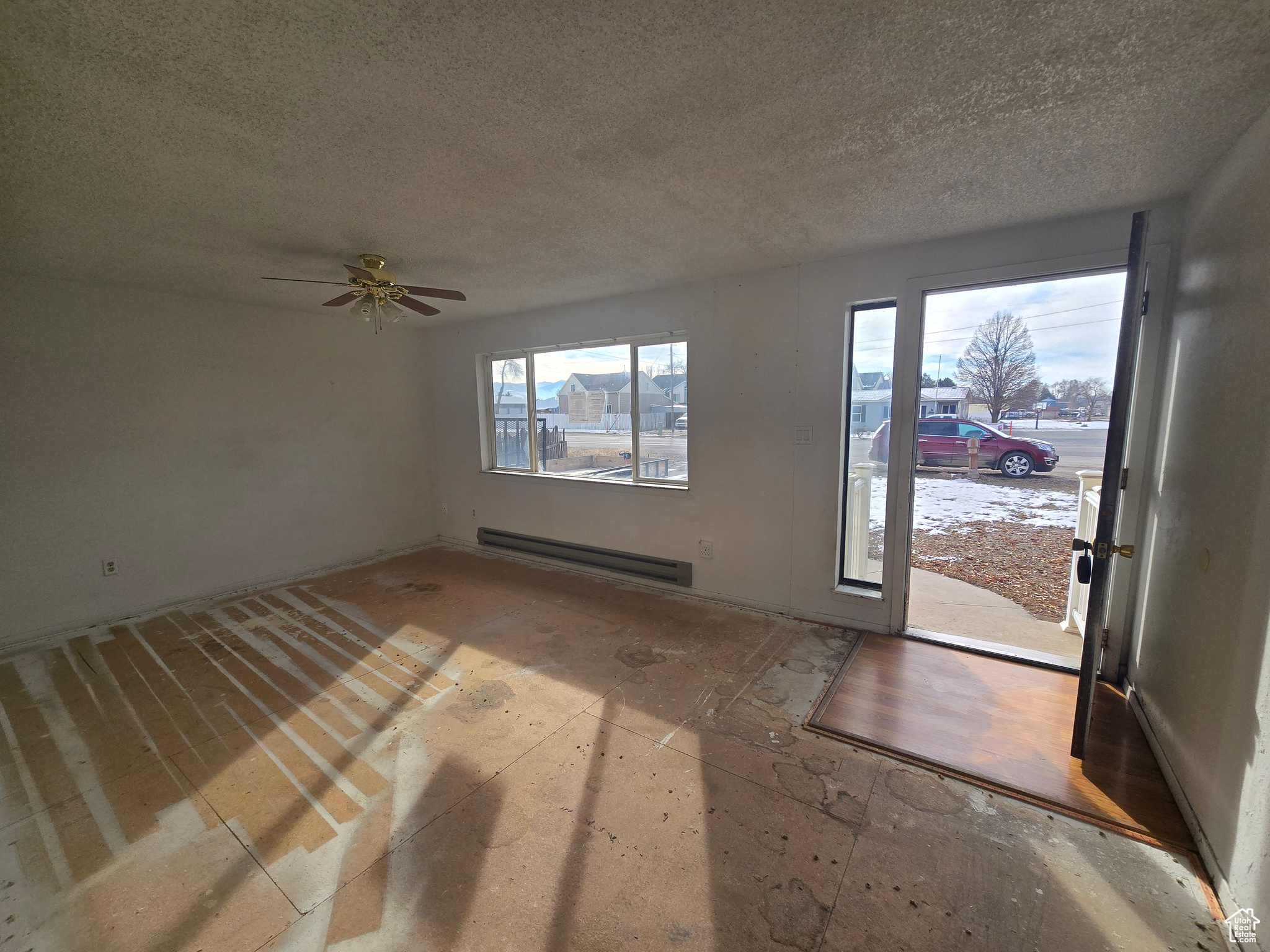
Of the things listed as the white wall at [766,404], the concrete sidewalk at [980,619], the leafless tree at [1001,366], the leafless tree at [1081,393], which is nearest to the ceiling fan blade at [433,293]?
the white wall at [766,404]

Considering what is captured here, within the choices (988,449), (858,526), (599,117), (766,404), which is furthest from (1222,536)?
(988,449)

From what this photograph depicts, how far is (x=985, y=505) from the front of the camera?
6277mm

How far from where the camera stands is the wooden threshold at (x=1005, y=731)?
1710 millimetres

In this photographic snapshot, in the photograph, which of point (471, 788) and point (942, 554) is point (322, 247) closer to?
point (471, 788)

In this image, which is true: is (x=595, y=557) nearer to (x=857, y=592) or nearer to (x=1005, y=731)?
(x=857, y=592)

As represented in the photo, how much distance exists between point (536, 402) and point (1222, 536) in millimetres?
4287

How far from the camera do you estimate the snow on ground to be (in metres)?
5.68

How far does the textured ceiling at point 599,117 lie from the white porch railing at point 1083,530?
1734 millimetres

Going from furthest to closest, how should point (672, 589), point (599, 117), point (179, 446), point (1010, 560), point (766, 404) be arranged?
point (1010, 560) < point (672, 589) < point (179, 446) < point (766, 404) < point (599, 117)

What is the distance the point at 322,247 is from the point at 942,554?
568cm

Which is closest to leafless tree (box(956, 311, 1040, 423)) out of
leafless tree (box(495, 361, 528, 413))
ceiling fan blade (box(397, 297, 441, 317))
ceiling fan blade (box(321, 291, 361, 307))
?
leafless tree (box(495, 361, 528, 413))

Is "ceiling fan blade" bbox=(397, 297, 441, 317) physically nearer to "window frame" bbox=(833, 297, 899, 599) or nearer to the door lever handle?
"window frame" bbox=(833, 297, 899, 599)

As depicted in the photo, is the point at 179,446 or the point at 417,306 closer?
the point at 417,306

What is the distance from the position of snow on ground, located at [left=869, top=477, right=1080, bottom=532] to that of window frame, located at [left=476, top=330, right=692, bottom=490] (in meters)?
3.16
